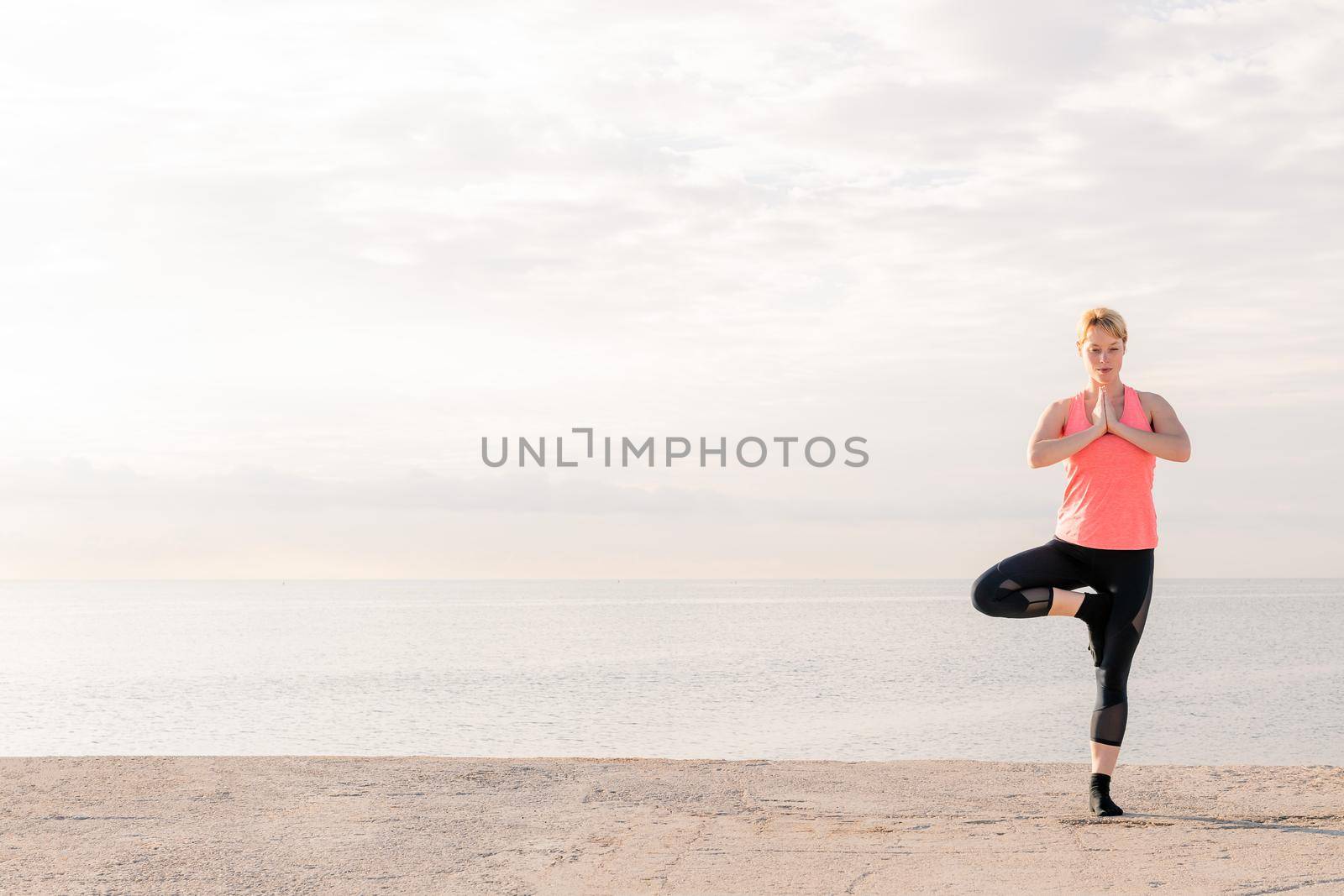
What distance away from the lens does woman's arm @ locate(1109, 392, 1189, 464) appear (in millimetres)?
4977

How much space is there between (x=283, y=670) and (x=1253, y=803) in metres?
38.6

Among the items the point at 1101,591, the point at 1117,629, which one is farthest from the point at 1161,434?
the point at 1117,629

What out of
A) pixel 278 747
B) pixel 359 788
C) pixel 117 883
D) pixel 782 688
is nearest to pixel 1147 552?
pixel 359 788

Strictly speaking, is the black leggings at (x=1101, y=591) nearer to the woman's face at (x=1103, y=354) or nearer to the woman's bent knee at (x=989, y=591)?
the woman's bent knee at (x=989, y=591)

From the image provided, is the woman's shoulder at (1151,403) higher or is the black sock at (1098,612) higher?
the woman's shoulder at (1151,403)

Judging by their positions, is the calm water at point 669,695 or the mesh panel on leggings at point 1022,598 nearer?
the mesh panel on leggings at point 1022,598

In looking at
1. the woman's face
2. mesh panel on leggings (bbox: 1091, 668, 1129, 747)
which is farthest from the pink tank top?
mesh panel on leggings (bbox: 1091, 668, 1129, 747)

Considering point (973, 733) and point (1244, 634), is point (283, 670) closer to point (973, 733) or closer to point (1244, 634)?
point (973, 733)

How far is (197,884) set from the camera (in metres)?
3.88

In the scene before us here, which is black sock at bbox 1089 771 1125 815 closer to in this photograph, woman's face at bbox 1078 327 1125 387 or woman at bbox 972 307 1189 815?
woman at bbox 972 307 1189 815

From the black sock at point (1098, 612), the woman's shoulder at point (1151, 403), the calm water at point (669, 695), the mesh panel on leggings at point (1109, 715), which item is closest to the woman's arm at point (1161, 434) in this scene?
the woman's shoulder at point (1151, 403)

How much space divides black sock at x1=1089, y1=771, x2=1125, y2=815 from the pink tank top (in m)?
1.04

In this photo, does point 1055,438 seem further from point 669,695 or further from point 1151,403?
point 669,695

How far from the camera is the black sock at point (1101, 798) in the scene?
4.91 m
